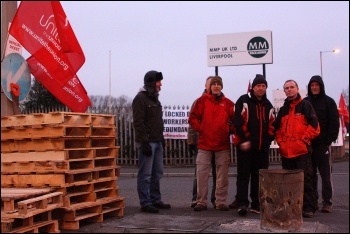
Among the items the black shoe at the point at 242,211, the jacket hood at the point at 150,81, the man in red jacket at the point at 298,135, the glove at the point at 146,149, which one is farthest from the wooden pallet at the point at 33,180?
the man in red jacket at the point at 298,135

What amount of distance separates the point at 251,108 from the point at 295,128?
77 cm

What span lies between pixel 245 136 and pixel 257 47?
9688 millimetres

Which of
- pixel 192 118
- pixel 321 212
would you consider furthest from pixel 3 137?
pixel 321 212

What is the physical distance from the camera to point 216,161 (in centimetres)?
820

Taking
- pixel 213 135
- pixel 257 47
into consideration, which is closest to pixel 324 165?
pixel 213 135

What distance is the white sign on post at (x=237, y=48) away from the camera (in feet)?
54.9

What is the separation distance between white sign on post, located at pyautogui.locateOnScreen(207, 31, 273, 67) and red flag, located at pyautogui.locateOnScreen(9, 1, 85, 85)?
371 inches

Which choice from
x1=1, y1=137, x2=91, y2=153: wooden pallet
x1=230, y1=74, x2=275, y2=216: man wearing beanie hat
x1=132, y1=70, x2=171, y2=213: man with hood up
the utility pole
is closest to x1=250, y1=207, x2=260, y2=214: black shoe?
x1=230, y1=74, x2=275, y2=216: man wearing beanie hat

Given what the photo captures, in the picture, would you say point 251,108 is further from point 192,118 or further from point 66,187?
point 66,187

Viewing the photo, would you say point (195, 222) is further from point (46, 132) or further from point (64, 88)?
point (64, 88)

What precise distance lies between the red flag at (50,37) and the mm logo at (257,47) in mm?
9648

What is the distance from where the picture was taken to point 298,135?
7387mm

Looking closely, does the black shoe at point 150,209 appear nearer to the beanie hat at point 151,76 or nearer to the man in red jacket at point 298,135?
the beanie hat at point 151,76

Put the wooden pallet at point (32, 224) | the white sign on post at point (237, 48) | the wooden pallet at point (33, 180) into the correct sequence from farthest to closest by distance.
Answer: the white sign on post at point (237, 48) → the wooden pallet at point (33, 180) → the wooden pallet at point (32, 224)
